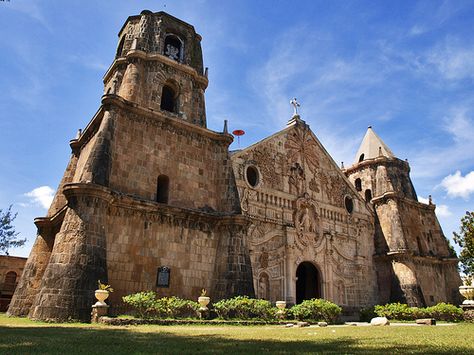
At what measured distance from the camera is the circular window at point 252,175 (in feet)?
74.0

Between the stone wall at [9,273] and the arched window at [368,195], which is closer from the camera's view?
the stone wall at [9,273]

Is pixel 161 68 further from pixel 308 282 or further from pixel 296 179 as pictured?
pixel 308 282

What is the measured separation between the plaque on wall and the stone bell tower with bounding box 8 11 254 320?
0.04 meters

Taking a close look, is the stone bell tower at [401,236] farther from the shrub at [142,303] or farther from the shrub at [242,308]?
the shrub at [142,303]

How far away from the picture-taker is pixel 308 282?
24875 mm

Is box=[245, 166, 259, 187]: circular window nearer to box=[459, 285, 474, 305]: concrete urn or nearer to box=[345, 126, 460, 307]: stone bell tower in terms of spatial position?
box=[345, 126, 460, 307]: stone bell tower

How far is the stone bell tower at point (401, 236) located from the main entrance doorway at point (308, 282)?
5507mm

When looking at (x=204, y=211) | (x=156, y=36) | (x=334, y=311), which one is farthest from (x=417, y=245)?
(x=156, y=36)

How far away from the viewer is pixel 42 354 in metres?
5.58

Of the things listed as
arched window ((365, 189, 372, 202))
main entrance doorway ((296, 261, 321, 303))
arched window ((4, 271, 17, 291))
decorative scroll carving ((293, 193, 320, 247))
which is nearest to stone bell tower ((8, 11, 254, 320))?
decorative scroll carving ((293, 193, 320, 247))

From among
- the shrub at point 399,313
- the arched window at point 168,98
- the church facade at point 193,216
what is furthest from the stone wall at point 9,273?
the shrub at point 399,313

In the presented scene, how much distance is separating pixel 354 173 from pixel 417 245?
7378 mm

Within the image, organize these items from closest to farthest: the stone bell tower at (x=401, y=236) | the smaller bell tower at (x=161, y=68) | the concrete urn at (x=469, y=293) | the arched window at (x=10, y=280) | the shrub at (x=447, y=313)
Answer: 1. the concrete urn at (x=469, y=293)
2. the smaller bell tower at (x=161, y=68)
3. the shrub at (x=447, y=313)
4. the stone bell tower at (x=401, y=236)
5. the arched window at (x=10, y=280)

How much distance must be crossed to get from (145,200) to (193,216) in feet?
7.85
